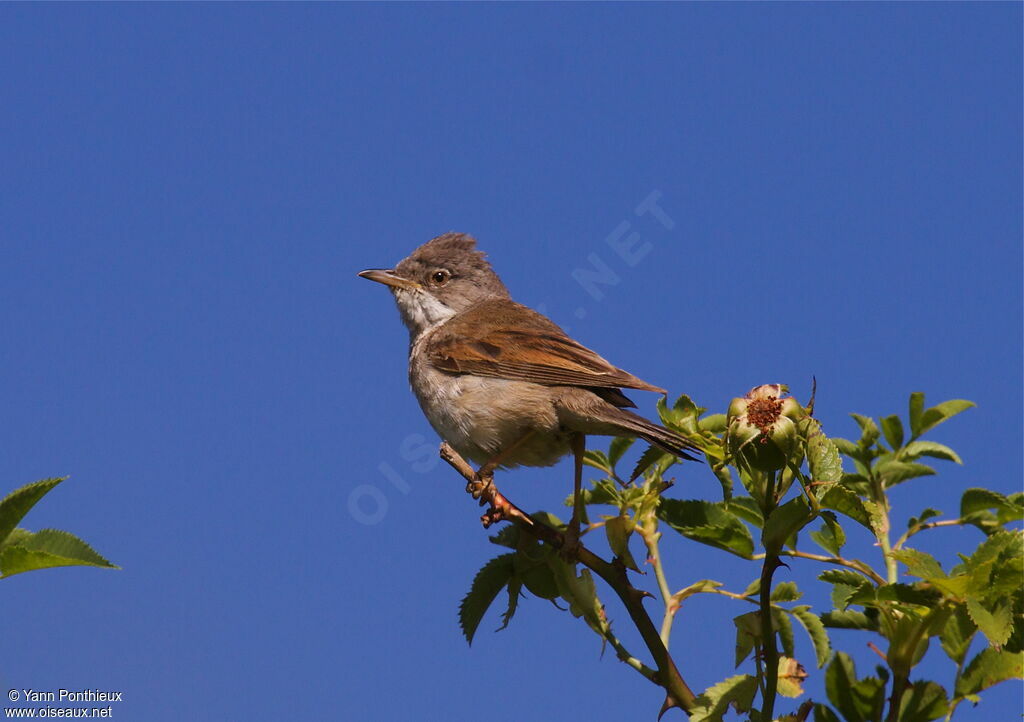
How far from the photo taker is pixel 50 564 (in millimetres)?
2043

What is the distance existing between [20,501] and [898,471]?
2.55 metres

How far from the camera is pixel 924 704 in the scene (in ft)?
8.11

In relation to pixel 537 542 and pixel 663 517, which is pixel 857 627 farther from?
pixel 537 542

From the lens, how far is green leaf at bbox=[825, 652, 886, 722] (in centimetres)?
256

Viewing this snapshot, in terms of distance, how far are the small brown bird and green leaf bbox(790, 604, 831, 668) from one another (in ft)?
4.10

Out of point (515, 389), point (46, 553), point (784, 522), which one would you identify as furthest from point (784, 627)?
point (515, 389)

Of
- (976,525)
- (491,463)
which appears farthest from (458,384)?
(976,525)

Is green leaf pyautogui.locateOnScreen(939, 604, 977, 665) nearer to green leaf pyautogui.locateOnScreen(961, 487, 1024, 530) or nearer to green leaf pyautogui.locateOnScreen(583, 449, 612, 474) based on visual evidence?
green leaf pyautogui.locateOnScreen(961, 487, 1024, 530)

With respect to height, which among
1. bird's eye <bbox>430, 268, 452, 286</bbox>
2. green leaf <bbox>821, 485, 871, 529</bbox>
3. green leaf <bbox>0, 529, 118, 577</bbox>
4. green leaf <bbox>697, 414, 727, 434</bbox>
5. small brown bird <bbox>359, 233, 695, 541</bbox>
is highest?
bird's eye <bbox>430, 268, 452, 286</bbox>

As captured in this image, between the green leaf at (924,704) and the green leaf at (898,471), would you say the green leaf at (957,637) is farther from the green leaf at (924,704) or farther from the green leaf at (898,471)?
the green leaf at (898,471)

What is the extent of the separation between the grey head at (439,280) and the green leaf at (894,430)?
148 inches

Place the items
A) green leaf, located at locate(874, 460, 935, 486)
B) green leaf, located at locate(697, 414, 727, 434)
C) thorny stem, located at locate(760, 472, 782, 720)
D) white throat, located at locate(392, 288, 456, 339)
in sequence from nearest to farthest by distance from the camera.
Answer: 1. thorny stem, located at locate(760, 472, 782, 720)
2. green leaf, located at locate(697, 414, 727, 434)
3. green leaf, located at locate(874, 460, 935, 486)
4. white throat, located at locate(392, 288, 456, 339)

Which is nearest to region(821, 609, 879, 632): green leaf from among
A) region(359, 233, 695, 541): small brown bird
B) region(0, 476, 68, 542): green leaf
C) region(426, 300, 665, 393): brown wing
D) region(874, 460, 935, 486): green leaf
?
region(874, 460, 935, 486): green leaf

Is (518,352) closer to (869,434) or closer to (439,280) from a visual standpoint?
(439,280)
